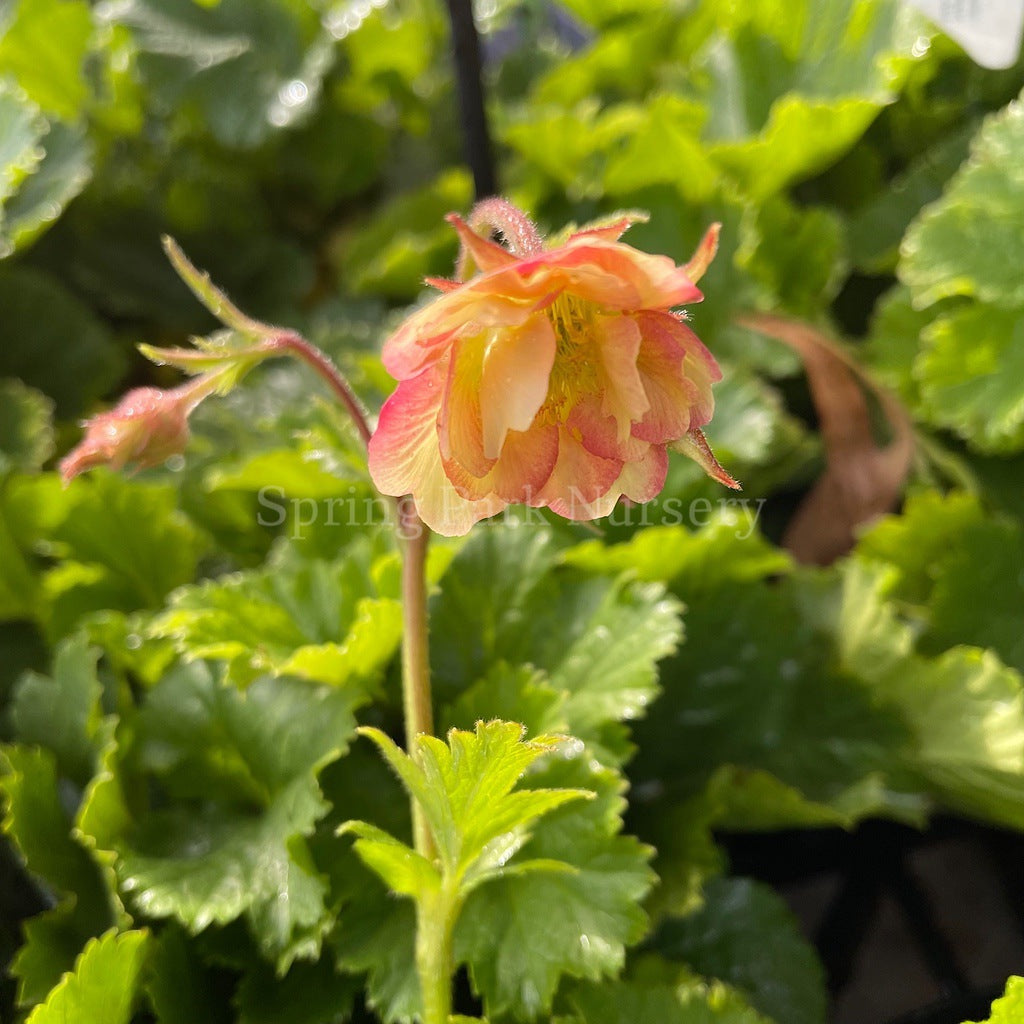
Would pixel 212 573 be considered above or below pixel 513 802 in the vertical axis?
below

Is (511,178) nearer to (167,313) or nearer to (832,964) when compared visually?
(167,313)

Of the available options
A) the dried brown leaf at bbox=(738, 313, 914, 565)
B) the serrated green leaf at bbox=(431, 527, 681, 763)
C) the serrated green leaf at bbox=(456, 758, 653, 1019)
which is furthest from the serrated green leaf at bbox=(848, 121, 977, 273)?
the serrated green leaf at bbox=(456, 758, 653, 1019)

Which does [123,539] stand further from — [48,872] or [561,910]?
[561,910]

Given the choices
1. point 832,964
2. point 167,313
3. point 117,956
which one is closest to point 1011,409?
point 832,964

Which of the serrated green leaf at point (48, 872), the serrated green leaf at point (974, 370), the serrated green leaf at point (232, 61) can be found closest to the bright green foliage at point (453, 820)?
the serrated green leaf at point (48, 872)

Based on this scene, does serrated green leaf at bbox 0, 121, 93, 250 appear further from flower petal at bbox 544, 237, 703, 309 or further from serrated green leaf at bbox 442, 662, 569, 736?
flower petal at bbox 544, 237, 703, 309

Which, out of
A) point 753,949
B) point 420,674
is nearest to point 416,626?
point 420,674
